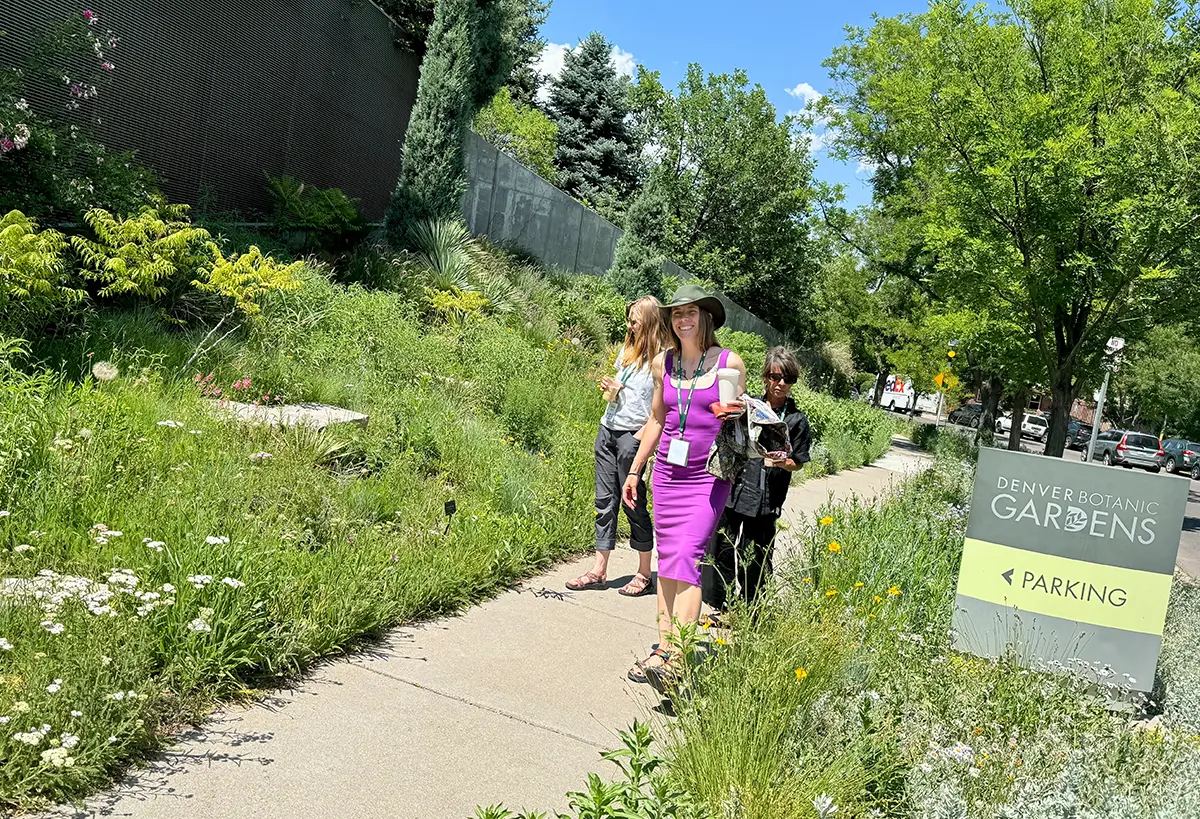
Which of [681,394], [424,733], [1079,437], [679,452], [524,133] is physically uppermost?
[524,133]

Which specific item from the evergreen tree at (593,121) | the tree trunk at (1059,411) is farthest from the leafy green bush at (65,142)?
the evergreen tree at (593,121)

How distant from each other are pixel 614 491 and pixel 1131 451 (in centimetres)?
4078

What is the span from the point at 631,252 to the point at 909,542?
13.4 meters

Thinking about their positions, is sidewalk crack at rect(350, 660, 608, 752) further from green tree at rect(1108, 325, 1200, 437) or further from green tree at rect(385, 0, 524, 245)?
green tree at rect(1108, 325, 1200, 437)

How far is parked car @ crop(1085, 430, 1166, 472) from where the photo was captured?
3944 cm

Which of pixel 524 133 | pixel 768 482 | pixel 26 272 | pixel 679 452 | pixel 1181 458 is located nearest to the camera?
pixel 679 452

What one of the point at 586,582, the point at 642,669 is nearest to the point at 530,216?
the point at 586,582

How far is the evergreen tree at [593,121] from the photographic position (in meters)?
33.6

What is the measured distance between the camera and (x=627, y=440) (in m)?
5.78

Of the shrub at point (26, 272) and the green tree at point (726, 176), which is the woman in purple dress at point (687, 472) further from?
the green tree at point (726, 176)

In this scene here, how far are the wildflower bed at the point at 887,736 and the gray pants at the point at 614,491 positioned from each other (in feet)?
3.73

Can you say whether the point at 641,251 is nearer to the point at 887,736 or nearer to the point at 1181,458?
the point at 887,736

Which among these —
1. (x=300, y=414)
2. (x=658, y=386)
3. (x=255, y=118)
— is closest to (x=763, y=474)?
(x=658, y=386)

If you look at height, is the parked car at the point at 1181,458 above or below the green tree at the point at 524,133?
below
